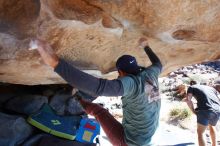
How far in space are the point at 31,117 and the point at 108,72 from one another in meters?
1.42

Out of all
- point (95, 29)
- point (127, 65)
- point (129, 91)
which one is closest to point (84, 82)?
point (129, 91)

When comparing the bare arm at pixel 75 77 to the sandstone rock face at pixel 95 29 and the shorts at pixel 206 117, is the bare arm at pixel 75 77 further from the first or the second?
the shorts at pixel 206 117

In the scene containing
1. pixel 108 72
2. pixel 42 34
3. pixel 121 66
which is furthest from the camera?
pixel 108 72

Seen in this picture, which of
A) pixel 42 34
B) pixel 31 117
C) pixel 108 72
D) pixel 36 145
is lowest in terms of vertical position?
pixel 36 145

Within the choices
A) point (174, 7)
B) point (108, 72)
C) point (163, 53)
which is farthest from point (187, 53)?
point (174, 7)

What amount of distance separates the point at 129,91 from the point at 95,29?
1231 mm

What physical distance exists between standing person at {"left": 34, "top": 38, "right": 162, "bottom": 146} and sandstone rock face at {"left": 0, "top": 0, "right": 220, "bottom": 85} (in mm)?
590

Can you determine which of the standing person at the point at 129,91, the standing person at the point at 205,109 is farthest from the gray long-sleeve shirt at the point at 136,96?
the standing person at the point at 205,109

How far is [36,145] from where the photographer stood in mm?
5406

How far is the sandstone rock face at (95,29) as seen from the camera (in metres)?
4.06

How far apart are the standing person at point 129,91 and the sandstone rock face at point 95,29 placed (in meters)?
0.59

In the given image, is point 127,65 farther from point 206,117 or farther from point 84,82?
point 206,117

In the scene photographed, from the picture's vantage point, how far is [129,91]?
3645 millimetres

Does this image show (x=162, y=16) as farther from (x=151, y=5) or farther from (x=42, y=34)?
(x=42, y=34)
